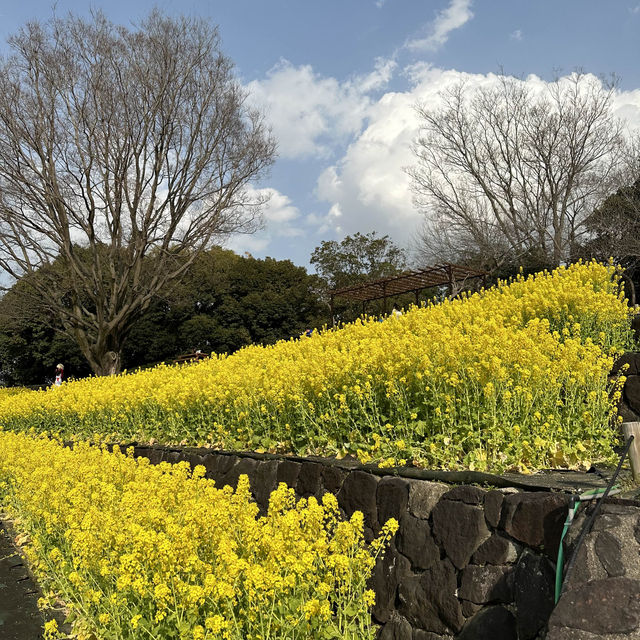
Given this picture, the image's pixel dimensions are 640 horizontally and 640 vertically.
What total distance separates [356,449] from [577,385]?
174 cm

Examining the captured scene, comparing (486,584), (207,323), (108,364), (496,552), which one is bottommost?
(486,584)

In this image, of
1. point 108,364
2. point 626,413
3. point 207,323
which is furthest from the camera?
point 207,323

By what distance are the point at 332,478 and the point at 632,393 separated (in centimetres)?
272

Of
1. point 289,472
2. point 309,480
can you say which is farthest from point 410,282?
point 309,480

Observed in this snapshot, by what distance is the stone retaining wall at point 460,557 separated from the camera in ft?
9.18

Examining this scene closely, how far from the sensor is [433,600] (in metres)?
3.36

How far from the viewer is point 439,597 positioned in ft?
10.9

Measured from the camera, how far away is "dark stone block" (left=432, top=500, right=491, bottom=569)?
10.4ft

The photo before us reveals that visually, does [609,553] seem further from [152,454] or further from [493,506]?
[152,454]

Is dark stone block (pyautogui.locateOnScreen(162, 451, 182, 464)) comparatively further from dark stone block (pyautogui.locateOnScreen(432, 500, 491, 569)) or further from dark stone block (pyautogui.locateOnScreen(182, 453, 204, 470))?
dark stone block (pyautogui.locateOnScreen(432, 500, 491, 569))

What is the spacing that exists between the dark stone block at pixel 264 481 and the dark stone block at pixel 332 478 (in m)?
0.78

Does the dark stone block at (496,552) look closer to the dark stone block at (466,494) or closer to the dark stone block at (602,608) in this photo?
the dark stone block at (466,494)

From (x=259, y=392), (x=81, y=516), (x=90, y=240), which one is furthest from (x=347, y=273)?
(x=81, y=516)

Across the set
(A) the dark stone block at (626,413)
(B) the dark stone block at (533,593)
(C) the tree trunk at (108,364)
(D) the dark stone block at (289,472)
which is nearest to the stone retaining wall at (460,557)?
(B) the dark stone block at (533,593)
